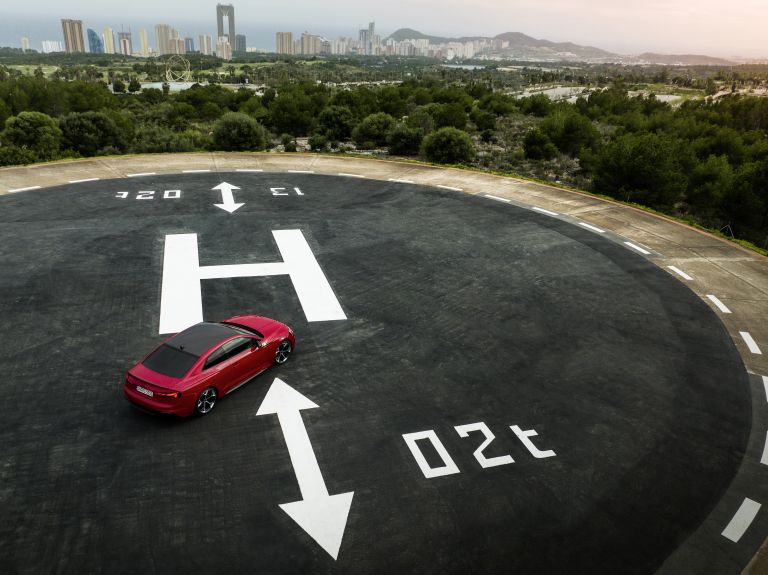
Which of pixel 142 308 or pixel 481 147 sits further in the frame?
pixel 481 147

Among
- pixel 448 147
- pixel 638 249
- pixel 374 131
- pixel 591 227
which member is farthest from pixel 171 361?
pixel 374 131

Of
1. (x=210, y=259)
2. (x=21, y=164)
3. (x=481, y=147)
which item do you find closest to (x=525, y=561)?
(x=210, y=259)

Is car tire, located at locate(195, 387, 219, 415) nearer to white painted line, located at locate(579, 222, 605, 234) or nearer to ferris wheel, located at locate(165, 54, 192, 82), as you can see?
white painted line, located at locate(579, 222, 605, 234)

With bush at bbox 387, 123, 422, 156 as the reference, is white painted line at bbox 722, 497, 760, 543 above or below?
below

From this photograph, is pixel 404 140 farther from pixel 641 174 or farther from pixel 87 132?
pixel 87 132

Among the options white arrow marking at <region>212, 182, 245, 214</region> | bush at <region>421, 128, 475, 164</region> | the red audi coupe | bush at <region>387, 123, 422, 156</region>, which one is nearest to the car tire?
the red audi coupe

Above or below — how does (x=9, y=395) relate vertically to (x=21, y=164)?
below

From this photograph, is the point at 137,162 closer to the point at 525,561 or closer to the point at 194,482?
the point at 194,482
